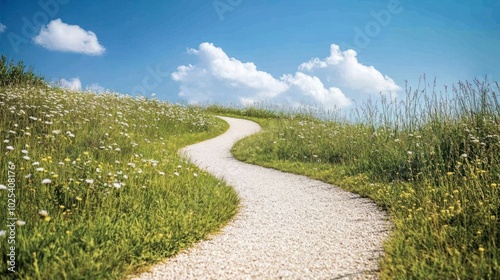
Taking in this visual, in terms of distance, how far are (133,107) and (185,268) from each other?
641 inches

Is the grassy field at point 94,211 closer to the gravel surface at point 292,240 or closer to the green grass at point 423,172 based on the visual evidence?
the gravel surface at point 292,240

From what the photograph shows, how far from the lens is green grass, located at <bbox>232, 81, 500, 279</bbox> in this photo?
4383mm

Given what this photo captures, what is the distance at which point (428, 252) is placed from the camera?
4.49 m

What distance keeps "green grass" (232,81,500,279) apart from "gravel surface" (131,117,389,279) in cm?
39

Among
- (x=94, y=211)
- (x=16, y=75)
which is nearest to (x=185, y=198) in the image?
(x=94, y=211)

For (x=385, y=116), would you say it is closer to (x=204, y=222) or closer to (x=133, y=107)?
(x=204, y=222)

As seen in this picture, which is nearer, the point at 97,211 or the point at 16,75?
the point at 97,211

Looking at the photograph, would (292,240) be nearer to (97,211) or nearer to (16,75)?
(97,211)

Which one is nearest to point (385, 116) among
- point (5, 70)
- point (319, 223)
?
point (319, 223)

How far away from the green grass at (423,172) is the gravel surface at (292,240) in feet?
1.28

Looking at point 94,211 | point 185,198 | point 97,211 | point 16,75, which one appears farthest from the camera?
point 16,75

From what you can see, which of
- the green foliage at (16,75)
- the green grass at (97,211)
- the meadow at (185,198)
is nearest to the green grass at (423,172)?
the meadow at (185,198)

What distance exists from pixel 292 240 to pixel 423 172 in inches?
158

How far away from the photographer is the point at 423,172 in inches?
317
